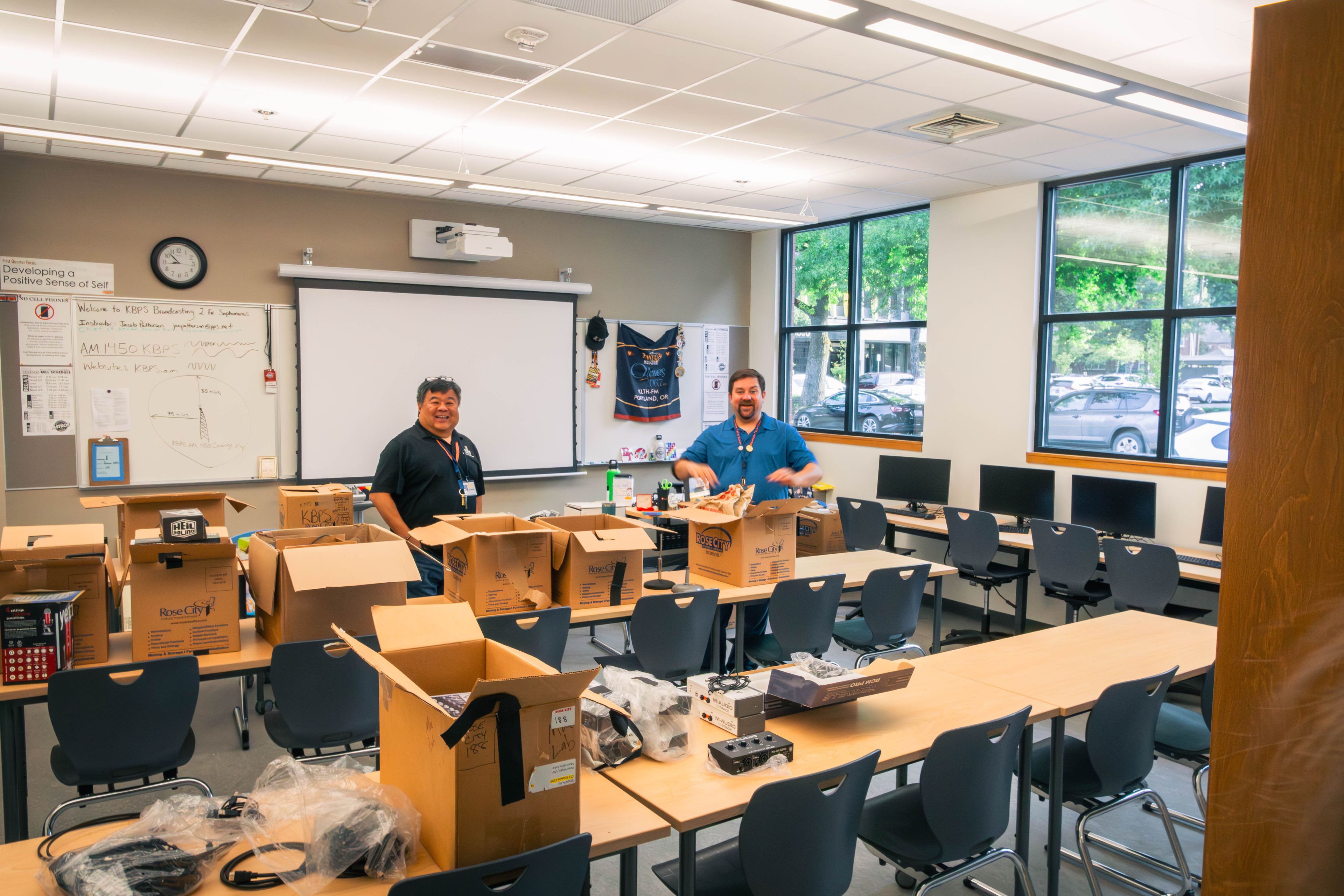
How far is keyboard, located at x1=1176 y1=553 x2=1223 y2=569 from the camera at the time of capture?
4.58 meters

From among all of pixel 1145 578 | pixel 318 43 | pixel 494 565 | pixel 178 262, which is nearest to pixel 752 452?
pixel 494 565

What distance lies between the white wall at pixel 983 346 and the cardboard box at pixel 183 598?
4986 mm

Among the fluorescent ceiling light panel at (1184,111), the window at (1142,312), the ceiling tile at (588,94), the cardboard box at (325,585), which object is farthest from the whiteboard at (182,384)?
the window at (1142,312)

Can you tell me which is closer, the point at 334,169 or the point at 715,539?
the point at 715,539

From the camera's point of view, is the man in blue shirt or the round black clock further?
the round black clock

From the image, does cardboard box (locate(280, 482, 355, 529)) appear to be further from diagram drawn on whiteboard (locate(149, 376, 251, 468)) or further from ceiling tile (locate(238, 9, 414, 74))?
ceiling tile (locate(238, 9, 414, 74))

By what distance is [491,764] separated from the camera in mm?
1491

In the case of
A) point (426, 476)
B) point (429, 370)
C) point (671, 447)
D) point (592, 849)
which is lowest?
point (592, 849)

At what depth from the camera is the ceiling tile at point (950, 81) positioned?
142 inches

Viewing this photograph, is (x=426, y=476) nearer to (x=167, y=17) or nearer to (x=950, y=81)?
(x=167, y=17)

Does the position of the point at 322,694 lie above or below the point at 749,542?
below

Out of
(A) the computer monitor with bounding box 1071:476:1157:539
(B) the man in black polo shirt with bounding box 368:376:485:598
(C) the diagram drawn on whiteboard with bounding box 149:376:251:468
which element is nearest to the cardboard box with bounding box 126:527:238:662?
(B) the man in black polo shirt with bounding box 368:376:485:598

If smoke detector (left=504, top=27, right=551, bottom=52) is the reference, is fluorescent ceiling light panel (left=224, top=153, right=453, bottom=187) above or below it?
below

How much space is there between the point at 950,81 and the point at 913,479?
3.37 metres
